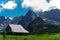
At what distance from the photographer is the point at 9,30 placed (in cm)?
10344

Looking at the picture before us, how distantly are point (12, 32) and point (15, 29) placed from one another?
5.93ft

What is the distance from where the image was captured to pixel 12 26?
340 feet

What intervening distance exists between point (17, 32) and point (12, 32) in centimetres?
319

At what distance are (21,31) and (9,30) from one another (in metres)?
6.59

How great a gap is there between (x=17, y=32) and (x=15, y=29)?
287 centimetres

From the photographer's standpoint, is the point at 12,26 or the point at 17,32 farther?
the point at 12,26

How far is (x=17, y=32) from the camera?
317 ft

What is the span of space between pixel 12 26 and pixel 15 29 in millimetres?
5098

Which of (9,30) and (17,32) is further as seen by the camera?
(9,30)

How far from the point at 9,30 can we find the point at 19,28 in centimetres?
522

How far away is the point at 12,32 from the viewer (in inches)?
3893

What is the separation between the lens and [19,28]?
3981 inches

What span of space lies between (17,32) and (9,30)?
7.89 m
